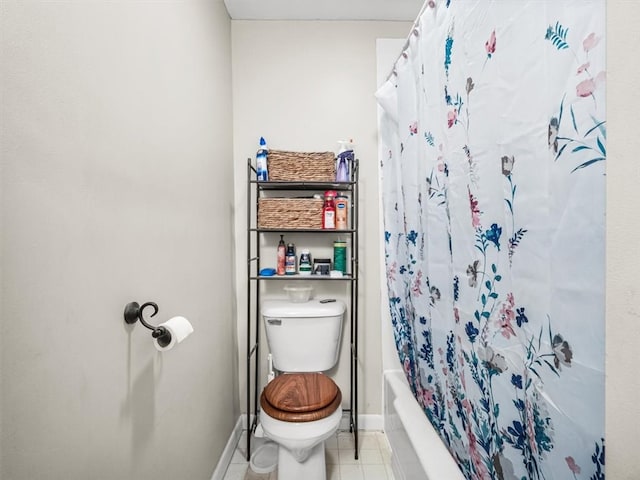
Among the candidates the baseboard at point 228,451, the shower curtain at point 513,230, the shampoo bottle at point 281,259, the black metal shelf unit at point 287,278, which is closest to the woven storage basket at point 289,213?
the black metal shelf unit at point 287,278

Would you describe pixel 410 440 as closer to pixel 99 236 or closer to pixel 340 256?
pixel 340 256

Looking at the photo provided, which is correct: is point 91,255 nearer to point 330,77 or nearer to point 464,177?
point 464,177

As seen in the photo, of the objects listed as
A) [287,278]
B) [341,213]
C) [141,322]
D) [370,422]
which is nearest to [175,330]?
[141,322]

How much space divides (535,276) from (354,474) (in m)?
1.41

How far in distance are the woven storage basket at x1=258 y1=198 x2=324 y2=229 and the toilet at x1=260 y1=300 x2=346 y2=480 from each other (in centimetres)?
45

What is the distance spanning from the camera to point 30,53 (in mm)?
508

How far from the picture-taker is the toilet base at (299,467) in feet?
4.20

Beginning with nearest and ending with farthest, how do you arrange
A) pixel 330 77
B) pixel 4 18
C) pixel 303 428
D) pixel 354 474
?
1. pixel 4 18
2. pixel 303 428
3. pixel 354 474
4. pixel 330 77

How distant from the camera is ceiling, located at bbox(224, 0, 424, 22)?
159 cm

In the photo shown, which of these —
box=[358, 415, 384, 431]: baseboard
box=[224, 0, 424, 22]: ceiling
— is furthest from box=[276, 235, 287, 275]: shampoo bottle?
box=[224, 0, 424, 22]: ceiling

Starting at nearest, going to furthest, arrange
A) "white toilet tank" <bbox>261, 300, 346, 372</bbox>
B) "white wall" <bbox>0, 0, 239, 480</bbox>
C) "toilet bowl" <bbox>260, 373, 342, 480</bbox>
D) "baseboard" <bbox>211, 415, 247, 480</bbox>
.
→ 1. "white wall" <bbox>0, 0, 239, 480</bbox>
2. "toilet bowl" <bbox>260, 373, 342, 480</bbox>
3. "baseboard" <bbox>211, 415, 247, 480</bbox>
4. "white toilet tank" <bbox>261, 300, 346, 372</bbox>

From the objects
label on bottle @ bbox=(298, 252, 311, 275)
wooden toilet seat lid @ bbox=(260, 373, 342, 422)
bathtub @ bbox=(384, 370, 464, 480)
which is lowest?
bathtub @ bbox=(384, 370, 464, 480)

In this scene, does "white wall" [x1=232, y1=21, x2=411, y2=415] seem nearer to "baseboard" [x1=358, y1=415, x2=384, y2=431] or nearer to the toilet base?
"baseboard" [x1=358, y1=415, x2=384, y2=431]

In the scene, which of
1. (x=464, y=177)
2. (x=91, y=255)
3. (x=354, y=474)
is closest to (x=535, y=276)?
(x=464, y=177)
